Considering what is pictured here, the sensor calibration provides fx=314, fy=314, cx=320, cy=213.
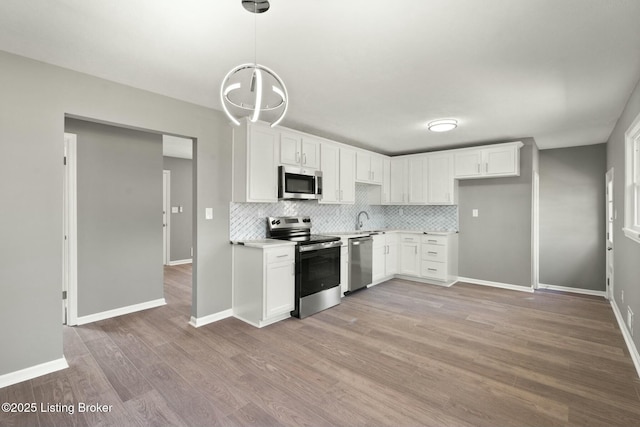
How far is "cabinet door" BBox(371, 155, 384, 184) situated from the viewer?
550 cm

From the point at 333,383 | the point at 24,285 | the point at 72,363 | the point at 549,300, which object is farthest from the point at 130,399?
the point at 549,300

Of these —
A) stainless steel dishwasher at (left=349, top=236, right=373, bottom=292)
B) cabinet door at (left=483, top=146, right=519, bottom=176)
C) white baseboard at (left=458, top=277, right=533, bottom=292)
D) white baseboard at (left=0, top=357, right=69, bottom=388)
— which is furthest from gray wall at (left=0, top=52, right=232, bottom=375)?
white baseboard at (left=458, top=277, right=533, bottom=292)

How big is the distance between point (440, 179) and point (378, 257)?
1715 millimetres

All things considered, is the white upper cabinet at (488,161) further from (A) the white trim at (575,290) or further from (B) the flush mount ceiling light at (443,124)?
(A) the white trim at (575,290)

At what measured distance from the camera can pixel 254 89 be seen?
1838mm

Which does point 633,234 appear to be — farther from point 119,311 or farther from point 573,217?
point 119,311

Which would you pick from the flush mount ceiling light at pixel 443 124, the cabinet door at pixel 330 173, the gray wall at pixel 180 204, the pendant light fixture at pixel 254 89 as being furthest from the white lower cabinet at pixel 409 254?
the gray wall at pixel 180 204

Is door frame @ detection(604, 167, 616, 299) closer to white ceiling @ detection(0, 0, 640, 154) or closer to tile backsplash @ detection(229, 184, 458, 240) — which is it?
white ceiling @ detection(0, 0, 640, 154)

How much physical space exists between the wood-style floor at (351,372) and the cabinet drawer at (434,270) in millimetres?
1254

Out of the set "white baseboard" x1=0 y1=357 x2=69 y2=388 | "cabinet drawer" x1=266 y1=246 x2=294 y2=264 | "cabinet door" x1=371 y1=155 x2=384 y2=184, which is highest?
"cabinet door" x1=371 y1=155 x2=384 y2=184

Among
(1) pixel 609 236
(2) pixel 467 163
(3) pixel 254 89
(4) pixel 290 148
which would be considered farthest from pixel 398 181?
(3) pixel 254 89

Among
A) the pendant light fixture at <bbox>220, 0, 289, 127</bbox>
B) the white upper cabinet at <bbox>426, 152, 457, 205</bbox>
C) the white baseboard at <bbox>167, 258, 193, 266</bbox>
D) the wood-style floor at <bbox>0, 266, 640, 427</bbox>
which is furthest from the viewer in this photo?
the white baseboard at <bbox>167, 258, 193, 266</bbox>

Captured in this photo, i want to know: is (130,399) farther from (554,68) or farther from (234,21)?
(554,68)

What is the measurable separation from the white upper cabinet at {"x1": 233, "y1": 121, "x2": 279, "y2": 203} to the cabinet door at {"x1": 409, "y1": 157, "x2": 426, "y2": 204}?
2903 mm
